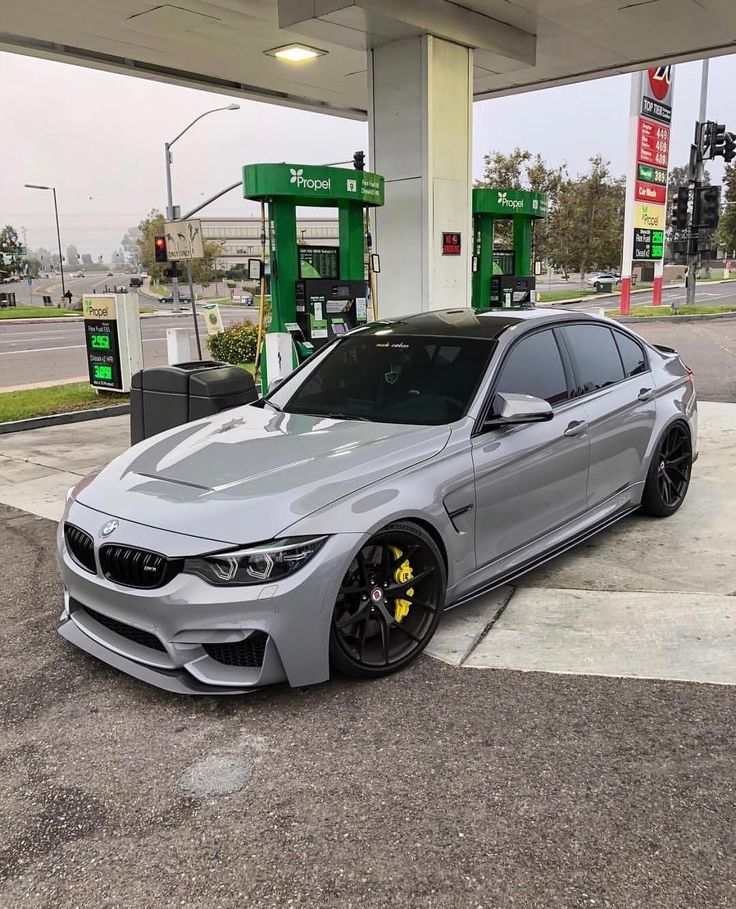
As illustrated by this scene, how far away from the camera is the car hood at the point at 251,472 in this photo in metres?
3.26

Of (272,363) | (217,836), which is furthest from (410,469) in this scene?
(272,363)

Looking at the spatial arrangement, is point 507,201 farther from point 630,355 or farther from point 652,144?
point 652,144

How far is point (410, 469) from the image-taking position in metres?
3.61

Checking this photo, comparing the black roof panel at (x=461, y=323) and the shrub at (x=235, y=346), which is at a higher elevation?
the black roof panel at (x=461, y=323)

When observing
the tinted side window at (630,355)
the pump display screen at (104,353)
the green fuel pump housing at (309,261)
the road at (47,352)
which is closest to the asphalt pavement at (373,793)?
the tinted side window at (630,355)

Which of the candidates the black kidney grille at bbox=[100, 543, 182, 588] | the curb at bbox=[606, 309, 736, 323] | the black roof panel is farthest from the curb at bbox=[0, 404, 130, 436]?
the curb at bbox=[606, 309, 736, 323]

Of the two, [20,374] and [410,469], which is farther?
[20,374]

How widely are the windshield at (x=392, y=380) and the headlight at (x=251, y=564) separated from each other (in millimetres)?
1218

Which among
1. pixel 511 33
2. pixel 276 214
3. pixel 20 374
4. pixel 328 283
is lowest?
pixel 20 374

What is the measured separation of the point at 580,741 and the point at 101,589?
6.58ft

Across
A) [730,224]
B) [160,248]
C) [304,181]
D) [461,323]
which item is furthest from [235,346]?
[730,224]

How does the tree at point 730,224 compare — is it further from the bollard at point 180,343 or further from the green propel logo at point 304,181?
the green propel logo at point 304,181

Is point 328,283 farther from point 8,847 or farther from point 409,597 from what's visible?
point 8,847

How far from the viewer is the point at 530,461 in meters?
4.18
